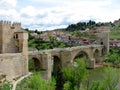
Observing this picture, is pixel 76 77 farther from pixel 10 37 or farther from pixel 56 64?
pixel 56 64

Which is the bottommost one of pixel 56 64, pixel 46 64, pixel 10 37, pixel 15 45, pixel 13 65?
pixel 56 64

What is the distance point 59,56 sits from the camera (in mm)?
36875

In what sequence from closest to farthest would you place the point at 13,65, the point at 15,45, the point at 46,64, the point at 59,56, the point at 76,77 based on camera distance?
the point at 13,65
the point at 15,45
the point at 76,77
the point at 46,64
the point at 59,56

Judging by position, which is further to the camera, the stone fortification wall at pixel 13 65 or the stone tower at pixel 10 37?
the stone tower at pixel 10 37

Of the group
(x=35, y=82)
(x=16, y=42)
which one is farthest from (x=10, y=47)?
(x=35, y=82)

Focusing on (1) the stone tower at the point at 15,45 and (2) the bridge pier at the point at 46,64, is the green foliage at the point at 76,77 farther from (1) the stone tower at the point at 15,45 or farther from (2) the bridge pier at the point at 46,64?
(1) the stone tower at the point at 15,45

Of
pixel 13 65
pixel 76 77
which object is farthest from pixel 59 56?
pixel 13 65

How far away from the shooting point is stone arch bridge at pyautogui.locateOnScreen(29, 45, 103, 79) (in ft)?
97.1

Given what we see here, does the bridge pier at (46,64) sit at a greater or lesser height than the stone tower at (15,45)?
lesser

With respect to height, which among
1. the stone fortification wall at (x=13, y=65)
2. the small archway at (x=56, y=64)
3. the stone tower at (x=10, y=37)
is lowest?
the small archway at (x=56, y=64)

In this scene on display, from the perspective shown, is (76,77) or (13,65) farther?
(76,77)

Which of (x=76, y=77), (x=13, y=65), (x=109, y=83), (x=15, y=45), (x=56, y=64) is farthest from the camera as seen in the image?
(x=56, y=64)

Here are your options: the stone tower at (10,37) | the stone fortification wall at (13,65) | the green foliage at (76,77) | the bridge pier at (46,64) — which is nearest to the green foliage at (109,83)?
the green foliage at (76,77)

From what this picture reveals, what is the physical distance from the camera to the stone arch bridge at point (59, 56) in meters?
29.6
